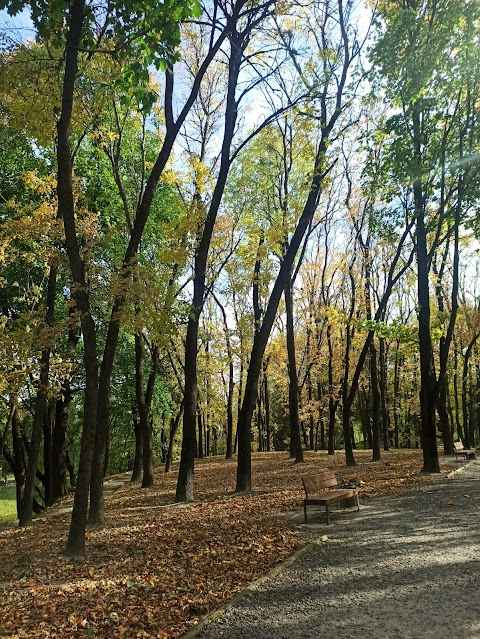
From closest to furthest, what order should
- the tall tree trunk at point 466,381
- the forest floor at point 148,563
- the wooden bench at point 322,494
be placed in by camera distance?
the forest floor at point 148,563
the wooden bench at point 322,494
the tall tree trunk at point 466,381

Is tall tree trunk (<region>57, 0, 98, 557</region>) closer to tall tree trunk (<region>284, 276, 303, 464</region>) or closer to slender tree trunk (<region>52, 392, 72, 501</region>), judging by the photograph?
slender tree trunk (<region>52, 392, 72, 501</region>)

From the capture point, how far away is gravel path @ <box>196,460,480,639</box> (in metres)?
4.08

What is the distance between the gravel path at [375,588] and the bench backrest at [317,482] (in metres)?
0.62

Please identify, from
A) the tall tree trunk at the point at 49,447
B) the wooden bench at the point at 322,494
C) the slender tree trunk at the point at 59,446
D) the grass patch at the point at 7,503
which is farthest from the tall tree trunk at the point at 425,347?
Result: the grass patch at the point at 7,503

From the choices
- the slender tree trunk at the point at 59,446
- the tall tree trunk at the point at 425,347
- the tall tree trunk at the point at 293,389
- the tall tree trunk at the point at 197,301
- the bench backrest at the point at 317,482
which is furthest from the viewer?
the tall tree trunk at the point at 293,389

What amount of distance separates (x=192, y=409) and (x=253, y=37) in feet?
30.2

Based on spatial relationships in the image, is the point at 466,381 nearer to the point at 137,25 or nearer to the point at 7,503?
the point at 137,25

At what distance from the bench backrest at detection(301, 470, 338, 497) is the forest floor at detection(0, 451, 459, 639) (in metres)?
0.57

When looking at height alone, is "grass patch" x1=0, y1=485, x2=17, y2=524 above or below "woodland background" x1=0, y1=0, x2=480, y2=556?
below

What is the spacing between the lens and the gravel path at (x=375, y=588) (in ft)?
13.4

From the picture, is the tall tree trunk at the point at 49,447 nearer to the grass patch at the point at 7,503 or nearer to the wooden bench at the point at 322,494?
the grass patch at the point at 7,503

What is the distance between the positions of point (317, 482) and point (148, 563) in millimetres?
3625

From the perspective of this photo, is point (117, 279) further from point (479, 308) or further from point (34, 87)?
point (479, 308)

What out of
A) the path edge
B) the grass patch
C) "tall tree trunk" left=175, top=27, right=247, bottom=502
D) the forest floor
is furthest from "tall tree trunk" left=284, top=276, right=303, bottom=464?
the grass patch
